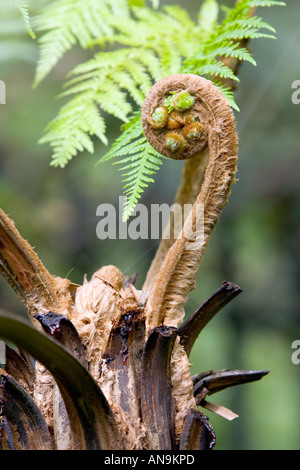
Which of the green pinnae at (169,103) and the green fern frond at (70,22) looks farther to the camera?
the green fern frond at (70,22)

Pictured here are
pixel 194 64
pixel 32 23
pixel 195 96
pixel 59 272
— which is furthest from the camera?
pixel 59 272

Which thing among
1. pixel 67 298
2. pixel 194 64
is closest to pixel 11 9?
pixel 194 64

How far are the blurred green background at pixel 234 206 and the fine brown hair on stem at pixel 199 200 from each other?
1590 millimetres

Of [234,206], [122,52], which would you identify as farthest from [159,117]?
[234,206]

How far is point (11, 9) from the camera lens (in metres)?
1.10

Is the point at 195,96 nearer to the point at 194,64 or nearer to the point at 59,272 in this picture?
the point at 194,64

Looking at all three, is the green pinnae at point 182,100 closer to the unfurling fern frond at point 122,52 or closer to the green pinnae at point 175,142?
the green pinnae at point 175,142

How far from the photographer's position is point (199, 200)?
77 centimetres

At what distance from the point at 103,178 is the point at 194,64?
71.4 inches

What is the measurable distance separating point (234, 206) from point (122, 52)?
5.91 feet

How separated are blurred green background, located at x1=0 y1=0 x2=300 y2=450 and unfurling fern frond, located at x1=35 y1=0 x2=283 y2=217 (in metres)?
1.17

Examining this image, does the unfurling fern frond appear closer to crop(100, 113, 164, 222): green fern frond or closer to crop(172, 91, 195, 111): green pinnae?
crop(100, 113, 164, 222): green fern frond

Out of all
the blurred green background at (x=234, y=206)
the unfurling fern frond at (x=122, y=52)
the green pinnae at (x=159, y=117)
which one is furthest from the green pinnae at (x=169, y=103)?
the blurred green background at (x=234, y=206)

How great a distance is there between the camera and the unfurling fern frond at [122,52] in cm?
98
